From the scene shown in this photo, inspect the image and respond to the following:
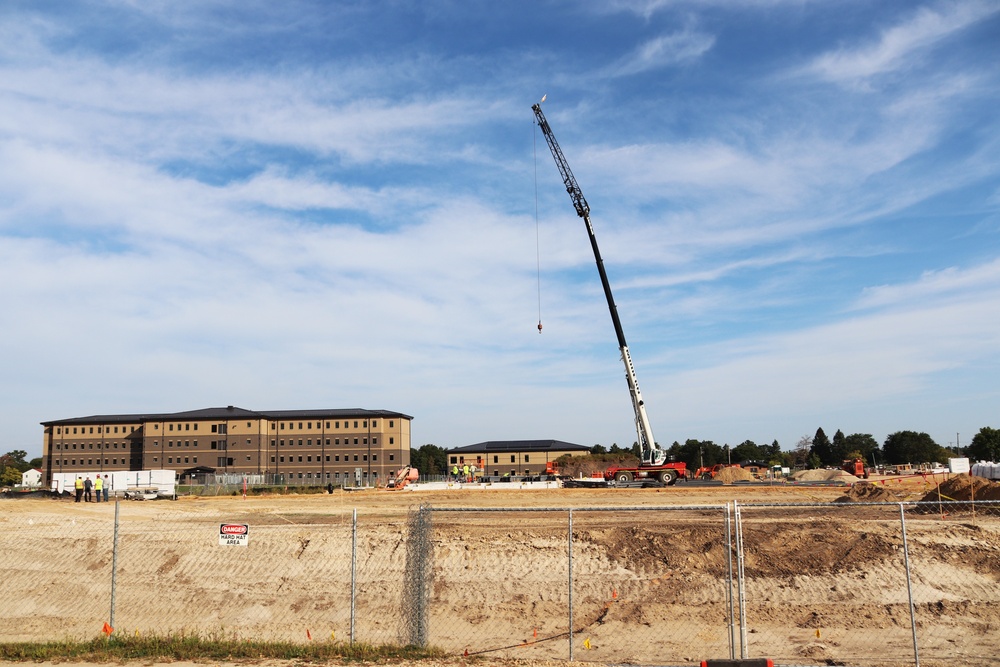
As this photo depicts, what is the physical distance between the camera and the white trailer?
52.0m

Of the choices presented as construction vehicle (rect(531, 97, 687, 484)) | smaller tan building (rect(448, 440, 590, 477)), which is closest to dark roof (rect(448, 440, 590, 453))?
smaller tan building (rect(448, 440, 590, 477))

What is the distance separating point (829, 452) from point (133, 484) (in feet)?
443

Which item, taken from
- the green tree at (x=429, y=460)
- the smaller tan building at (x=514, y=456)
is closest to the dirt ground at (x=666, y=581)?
the smaller tan building at (x=514, y=456)

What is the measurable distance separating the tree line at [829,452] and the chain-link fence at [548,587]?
83.7 m

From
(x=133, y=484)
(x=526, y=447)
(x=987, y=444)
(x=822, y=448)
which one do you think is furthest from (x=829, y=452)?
(x=133, y=484)

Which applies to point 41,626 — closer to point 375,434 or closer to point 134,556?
point 134,556

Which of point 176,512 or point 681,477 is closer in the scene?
point 176,512

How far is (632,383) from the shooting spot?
5712 centimetres

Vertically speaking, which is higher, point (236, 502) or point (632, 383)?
point (632, 383)

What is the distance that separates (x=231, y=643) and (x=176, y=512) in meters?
24.0

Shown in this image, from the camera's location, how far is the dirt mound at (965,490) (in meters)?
29.7

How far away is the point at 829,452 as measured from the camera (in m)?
152

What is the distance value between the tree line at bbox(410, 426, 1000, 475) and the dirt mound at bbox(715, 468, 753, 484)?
26992 mm

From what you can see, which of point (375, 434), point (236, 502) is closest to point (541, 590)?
point (236, 502)
